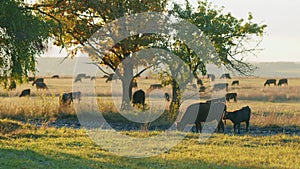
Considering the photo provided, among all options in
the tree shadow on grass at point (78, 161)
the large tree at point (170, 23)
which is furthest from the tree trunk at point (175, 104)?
the tree shadow on grass at point (78, 161)

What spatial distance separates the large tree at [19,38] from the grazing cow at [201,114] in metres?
6.30

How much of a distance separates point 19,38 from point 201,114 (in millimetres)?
8006

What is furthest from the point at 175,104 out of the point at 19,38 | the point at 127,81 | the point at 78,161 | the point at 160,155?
the point at 78,161

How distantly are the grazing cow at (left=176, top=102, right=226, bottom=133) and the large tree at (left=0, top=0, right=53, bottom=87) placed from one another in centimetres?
630

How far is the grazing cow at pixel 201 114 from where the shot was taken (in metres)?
21.1

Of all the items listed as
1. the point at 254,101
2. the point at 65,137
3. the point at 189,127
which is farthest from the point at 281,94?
the point at 65,137

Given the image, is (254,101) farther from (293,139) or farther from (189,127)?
(293,139)

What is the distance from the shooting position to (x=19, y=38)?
18484 millimetres

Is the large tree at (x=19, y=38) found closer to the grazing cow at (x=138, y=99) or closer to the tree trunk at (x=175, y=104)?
the tree trunk at (x=175, y=104)

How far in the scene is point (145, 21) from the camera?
2706 centimetres

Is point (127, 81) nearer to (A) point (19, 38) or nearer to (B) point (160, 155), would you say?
(A) point (19, 38)

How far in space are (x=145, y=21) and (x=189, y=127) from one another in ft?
24.7

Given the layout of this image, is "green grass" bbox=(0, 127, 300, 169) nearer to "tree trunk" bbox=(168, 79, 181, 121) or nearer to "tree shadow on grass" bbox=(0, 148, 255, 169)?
"tree shadow on grass" bbox=(0, 148, 255, 169)

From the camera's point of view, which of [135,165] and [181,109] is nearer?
[135,165]
